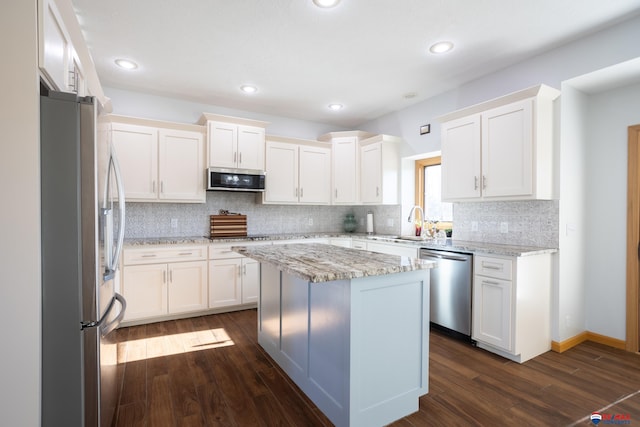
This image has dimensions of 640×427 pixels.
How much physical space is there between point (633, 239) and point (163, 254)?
4.50m

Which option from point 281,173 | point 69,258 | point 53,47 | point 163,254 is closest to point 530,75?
point 281,173

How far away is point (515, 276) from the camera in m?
2.56

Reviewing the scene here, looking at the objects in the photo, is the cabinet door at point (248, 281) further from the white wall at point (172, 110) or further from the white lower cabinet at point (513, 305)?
the white lower cabinet at point (513, 305)

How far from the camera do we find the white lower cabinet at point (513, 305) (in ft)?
8.44

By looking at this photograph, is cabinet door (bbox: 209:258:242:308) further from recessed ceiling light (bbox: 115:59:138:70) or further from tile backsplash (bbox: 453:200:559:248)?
tile backsplash (bbox: 453:200:559:248)

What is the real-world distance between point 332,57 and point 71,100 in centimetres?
226

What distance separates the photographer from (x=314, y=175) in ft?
15.4

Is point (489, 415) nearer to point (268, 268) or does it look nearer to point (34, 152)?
point (268, 268)

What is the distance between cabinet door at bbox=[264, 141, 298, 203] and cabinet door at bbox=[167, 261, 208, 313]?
1.27m

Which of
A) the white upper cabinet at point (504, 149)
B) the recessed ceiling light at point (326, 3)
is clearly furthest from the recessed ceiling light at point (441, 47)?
the recessed ceiling light at point (326, 3)

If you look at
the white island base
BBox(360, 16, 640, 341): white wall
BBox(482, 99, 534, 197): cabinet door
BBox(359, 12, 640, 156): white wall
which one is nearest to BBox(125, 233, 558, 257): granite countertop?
BBox(360, 16, 640, 341): white wall

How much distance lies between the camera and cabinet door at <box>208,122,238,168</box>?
3.88 m

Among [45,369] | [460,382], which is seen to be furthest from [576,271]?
[45,369]

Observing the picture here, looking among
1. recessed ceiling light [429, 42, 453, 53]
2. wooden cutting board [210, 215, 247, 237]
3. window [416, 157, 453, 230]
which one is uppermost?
recessed ceiling light [429, 42, 453, 53]
